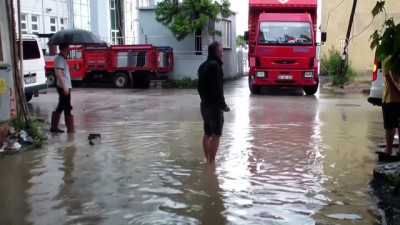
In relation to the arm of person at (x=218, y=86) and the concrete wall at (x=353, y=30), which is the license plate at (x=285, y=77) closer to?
the concrete wall at (x=353, y=30)

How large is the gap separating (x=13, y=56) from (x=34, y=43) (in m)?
7.45

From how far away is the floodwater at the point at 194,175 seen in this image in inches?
188

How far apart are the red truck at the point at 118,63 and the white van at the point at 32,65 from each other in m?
8.25

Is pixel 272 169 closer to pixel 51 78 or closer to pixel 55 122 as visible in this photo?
pixel 55 122

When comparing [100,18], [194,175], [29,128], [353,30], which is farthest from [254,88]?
[100,18]

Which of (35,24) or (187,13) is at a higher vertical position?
(187,13)

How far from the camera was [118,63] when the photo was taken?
77.2 feet

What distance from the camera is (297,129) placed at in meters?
10.1

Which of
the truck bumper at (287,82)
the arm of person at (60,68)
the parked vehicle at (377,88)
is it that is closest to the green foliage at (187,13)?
the truck bumper at (287,82)

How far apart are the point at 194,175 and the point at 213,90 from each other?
3.63 ft

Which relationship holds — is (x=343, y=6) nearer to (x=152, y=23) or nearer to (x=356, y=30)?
(x=356, y=30)

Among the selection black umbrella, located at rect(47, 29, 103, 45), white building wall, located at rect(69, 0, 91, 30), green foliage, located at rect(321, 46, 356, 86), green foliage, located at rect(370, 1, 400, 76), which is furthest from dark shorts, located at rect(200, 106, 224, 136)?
white building wall, located at rect(69, 0, 91, 30)

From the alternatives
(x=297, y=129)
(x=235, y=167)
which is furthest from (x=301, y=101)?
(x=235, y=167)

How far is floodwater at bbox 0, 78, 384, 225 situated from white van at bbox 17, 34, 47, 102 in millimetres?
4156
